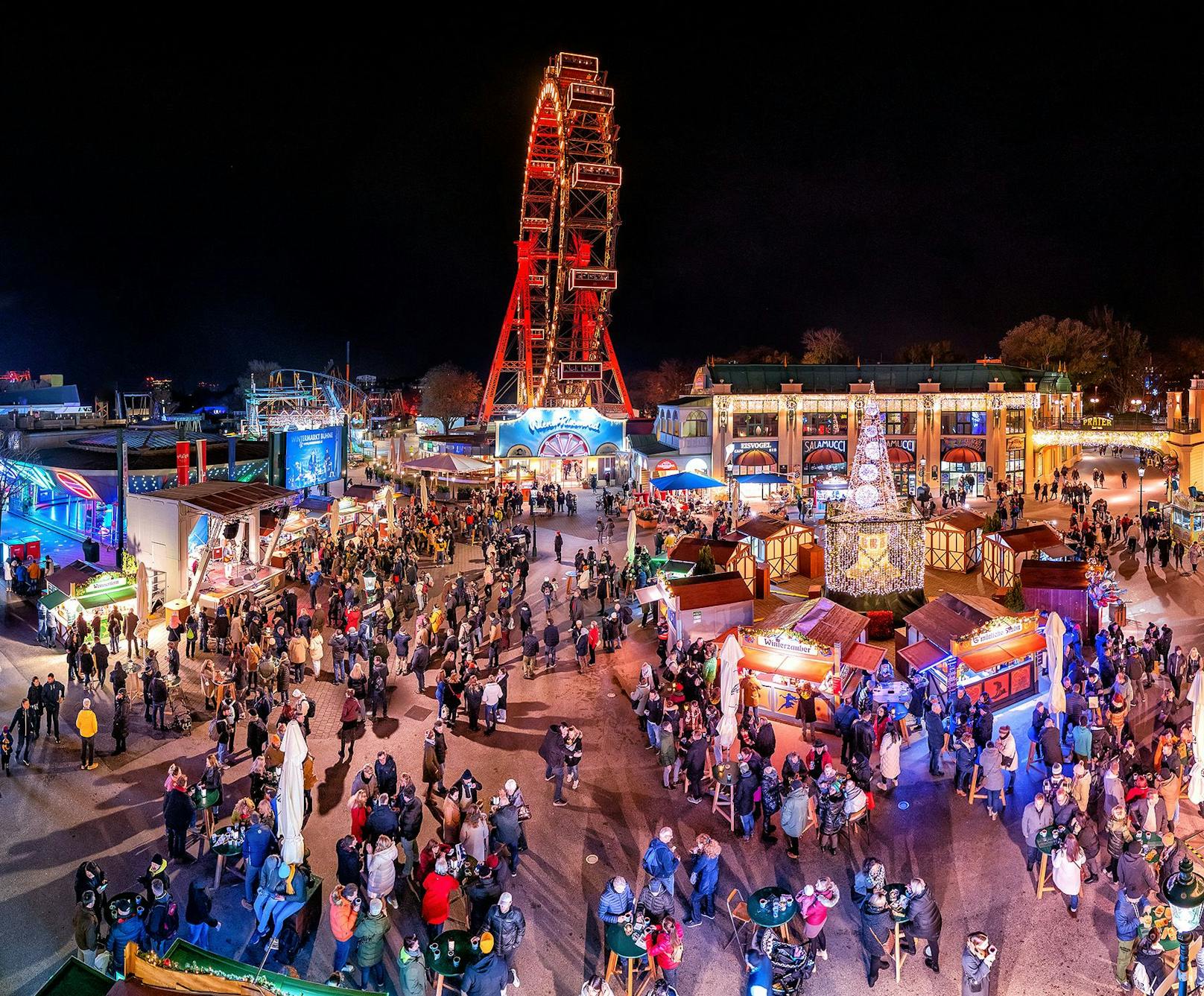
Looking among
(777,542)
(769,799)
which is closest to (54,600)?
(769,799)

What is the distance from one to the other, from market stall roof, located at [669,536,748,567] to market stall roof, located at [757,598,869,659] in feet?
13.2

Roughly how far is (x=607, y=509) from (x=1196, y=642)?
17.3 metres

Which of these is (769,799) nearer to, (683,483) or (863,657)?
(863,657)

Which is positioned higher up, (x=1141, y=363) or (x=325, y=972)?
(x=1141, y=363)

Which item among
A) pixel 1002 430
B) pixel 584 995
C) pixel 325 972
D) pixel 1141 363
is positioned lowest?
pixel 325 972

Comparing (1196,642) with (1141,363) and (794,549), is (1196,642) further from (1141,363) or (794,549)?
(1141,363)

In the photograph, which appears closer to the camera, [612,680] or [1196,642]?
[612,680]

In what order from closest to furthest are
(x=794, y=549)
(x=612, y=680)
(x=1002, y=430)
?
1. (x=612, y=680)
2. (x=794, y=549)
3. (x=1002, y=430)

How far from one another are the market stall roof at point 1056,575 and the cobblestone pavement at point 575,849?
3.38 meters

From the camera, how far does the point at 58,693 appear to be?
10.6m

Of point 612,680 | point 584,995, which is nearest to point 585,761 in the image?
point 612,680

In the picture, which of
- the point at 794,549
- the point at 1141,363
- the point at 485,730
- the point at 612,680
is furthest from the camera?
the point at 1141,363

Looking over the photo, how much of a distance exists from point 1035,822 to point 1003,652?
15.4 feet

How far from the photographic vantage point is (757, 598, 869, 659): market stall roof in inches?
447
